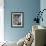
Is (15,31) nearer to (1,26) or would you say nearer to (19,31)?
(19,31)

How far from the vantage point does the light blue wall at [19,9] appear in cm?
578

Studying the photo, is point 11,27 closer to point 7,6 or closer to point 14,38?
point 14,38

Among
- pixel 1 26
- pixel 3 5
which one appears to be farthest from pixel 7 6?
pixel 1 26

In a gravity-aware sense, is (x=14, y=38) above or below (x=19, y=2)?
below

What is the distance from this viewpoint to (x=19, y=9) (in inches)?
229

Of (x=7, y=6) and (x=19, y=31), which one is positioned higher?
(x=7, y=6)

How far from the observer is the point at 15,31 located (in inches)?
229

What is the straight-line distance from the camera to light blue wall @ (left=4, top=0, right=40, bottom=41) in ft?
19.0

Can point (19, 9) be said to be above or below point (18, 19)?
above

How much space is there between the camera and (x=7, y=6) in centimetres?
578

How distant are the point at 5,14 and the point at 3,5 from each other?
39cm

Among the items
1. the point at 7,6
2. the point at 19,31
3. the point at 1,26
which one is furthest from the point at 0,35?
the point at 7,6

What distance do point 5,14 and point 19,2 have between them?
2.55 ft

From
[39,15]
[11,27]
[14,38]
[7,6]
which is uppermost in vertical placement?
[7,6]
